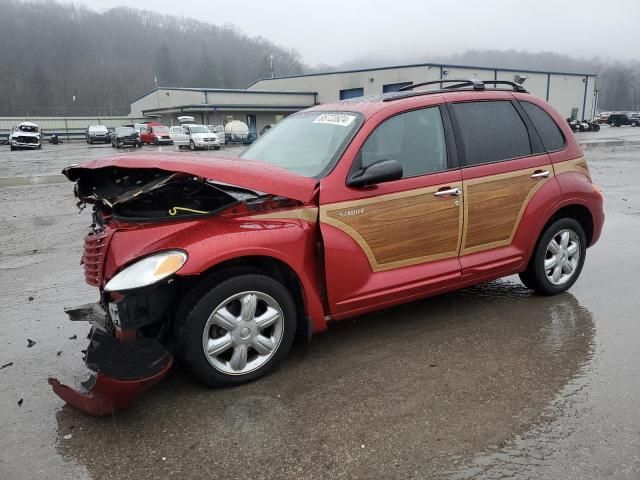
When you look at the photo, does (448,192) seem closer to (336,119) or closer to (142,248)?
(336,119)

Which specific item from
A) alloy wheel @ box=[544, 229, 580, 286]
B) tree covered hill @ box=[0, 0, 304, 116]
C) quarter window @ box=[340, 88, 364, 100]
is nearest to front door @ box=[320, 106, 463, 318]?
alloy wheel @ box=[544, 229, 580, 286]

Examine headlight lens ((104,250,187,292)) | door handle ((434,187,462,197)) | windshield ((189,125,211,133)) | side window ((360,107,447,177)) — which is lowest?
windshield ((189,125,211,133))

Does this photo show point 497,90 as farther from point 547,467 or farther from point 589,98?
point 589,98

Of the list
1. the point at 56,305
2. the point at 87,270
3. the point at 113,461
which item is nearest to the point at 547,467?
the point at 113,461

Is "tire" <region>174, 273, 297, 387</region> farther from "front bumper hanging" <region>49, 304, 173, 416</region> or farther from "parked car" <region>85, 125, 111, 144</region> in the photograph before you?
"parked car" <region>85, 125, 111, 144</region>

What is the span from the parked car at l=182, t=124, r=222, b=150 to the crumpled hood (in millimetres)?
31003

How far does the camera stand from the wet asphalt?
2703 mm

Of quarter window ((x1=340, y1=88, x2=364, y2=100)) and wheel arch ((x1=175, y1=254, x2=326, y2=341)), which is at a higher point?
quarter window ((x1=340, y1=88, x2=364, y2=100))

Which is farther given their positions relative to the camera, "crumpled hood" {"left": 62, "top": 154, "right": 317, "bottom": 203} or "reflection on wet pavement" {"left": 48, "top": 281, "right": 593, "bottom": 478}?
"crumpled hood" {"left": 62, "top": 154, "right": 317, "bottom": 203}

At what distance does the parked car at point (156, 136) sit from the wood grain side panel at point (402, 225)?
128 feet

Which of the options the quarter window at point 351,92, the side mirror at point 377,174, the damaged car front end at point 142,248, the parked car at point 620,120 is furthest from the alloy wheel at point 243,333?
the parked car at point 620,120

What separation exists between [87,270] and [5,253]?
4367mm

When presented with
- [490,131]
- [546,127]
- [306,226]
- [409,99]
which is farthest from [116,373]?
[546,127]

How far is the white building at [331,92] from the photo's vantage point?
49.7 metres
